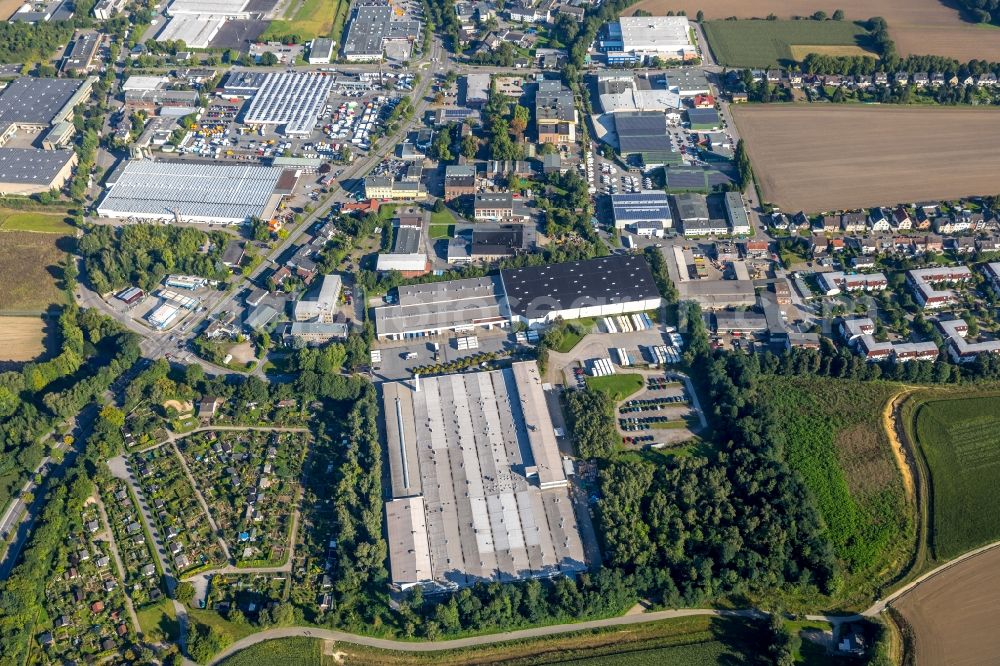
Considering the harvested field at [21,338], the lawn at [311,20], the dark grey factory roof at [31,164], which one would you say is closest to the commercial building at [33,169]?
the dark grey factory roof at [31,164]

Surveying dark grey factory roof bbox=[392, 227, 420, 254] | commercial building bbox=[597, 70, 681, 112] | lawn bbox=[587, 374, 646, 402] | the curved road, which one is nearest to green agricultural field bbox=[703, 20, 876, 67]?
commercial building bbox=[597, 70, 681, 112]

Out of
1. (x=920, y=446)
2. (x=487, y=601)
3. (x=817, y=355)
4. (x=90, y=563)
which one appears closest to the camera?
(x=487, y=601)

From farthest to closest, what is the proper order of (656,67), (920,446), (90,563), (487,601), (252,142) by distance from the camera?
(656,67) < (252,142) < (920,446) < (90,563) < (487,601)

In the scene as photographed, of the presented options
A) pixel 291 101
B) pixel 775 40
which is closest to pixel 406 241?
pixel 291 101

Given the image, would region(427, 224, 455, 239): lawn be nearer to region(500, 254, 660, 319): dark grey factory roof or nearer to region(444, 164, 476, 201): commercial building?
region(444, 164, 476, 201): commercial building

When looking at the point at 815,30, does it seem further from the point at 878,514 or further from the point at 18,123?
the point at 18,123

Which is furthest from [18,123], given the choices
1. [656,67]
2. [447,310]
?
[656,67]
